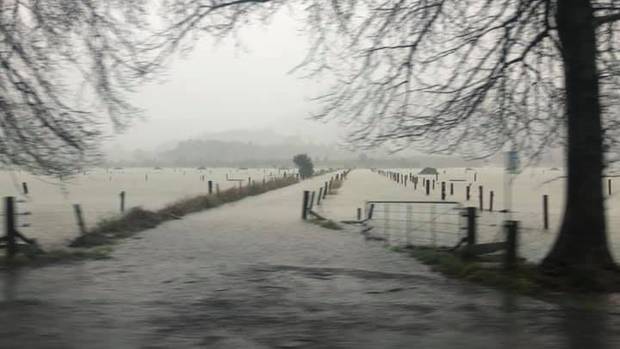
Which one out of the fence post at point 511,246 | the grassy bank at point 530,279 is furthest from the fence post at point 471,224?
the fence post at point 511,246

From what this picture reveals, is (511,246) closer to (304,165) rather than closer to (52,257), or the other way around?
(52,257)

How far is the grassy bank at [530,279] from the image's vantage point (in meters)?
9.32

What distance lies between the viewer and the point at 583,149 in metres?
10.1

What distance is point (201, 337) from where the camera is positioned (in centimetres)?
666

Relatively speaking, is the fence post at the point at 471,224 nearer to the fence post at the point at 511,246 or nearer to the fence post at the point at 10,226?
the fence post at the point at 511,246

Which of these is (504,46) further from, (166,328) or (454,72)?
(166,328)

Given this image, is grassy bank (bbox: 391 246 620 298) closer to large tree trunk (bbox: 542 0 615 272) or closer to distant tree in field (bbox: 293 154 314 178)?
large tree trunk (bbox: 542 0 615 272)

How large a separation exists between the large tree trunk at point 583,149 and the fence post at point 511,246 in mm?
504

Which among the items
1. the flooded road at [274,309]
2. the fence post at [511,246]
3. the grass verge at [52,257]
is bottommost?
the flooded road at [274,309]

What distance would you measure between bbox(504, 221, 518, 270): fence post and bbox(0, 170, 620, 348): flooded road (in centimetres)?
90

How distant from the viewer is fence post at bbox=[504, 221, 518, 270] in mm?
10258

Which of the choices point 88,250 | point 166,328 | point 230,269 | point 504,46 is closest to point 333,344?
point 166,328

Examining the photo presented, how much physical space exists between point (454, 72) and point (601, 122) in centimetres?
276

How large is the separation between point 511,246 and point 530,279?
724 mm
